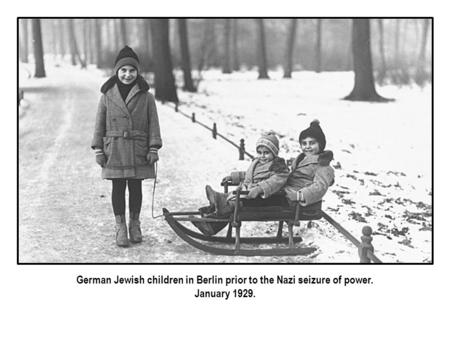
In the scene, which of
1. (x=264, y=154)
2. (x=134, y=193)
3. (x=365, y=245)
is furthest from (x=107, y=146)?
(x=365, y=245)

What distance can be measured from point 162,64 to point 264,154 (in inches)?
550

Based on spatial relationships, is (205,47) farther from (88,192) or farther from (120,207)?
(120,207)

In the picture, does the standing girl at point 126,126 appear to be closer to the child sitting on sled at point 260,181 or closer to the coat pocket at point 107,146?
the coat pocket at point 107,146

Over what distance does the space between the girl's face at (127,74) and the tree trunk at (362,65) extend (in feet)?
47.8

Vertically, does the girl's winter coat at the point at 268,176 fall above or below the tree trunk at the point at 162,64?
below

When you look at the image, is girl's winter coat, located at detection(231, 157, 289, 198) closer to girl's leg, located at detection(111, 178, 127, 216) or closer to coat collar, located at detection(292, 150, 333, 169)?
coat collar, located at detection(292, 150, 333, 169)

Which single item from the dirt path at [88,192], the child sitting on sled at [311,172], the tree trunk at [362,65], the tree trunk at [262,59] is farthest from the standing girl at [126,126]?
the tree trunk at [262,59]

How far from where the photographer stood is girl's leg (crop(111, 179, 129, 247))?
516 centimetres

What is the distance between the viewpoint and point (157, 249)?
17.1 ft

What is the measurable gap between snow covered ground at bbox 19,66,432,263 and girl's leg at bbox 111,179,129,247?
0.20 metres

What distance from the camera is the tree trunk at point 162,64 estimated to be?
59.2 ft

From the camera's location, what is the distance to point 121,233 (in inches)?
207
